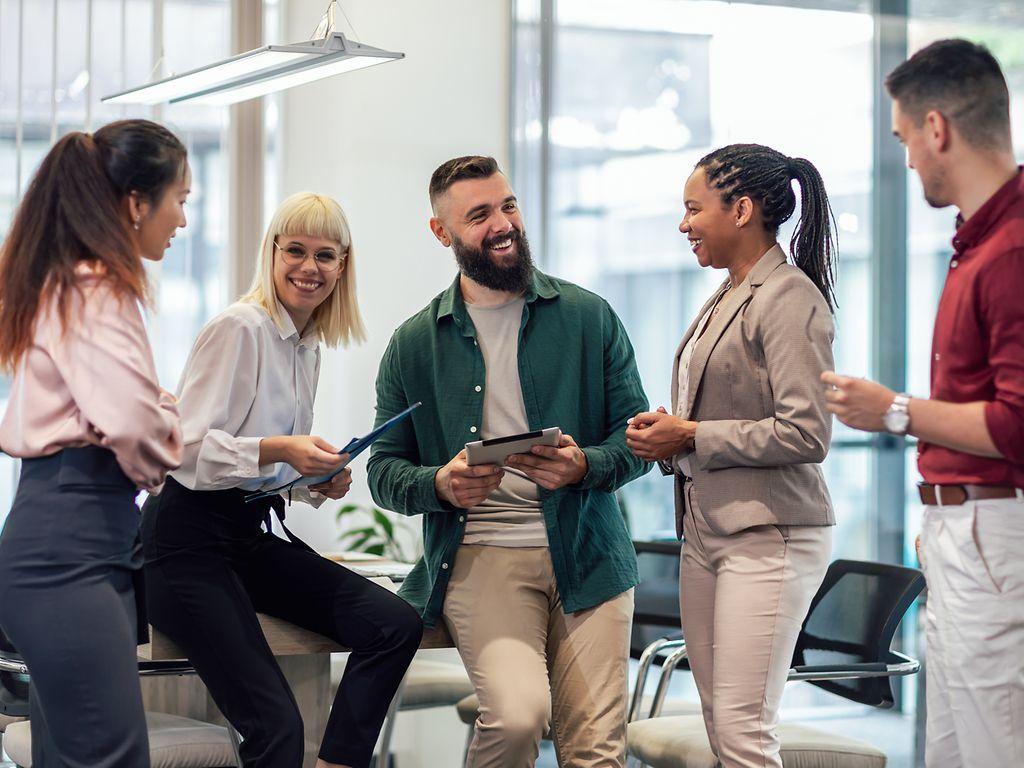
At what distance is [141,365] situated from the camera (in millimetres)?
2141

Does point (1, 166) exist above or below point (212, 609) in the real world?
above

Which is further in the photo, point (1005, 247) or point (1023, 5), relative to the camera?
point (1023, 5)

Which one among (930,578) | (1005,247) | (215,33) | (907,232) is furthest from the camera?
(907,232)

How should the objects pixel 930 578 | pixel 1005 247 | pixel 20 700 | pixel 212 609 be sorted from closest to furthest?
1. pixel 1005 247
2. pixel 930 578
3. pixel 212 609
4. pixel 20 700

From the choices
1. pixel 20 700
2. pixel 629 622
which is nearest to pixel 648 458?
pixel 629 622

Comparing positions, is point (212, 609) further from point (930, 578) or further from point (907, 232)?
point (907, 232)

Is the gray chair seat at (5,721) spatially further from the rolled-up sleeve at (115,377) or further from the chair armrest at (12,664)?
the rolled-up sleeve at (115,377)

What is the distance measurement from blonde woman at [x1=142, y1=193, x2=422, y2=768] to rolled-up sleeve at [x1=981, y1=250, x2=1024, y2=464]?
136cm

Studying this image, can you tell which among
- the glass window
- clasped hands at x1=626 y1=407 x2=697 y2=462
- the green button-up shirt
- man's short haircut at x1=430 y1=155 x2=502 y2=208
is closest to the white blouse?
the green button-up shirt

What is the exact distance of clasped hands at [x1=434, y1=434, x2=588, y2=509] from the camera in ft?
9.20

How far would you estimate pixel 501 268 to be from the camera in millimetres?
3088

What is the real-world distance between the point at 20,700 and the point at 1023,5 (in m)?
4.79

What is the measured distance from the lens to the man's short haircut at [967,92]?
2.11 m

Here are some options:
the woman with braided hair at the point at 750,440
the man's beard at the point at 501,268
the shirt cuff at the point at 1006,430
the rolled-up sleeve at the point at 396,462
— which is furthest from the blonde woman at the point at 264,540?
the shirt cuff at the point at 1006,430
